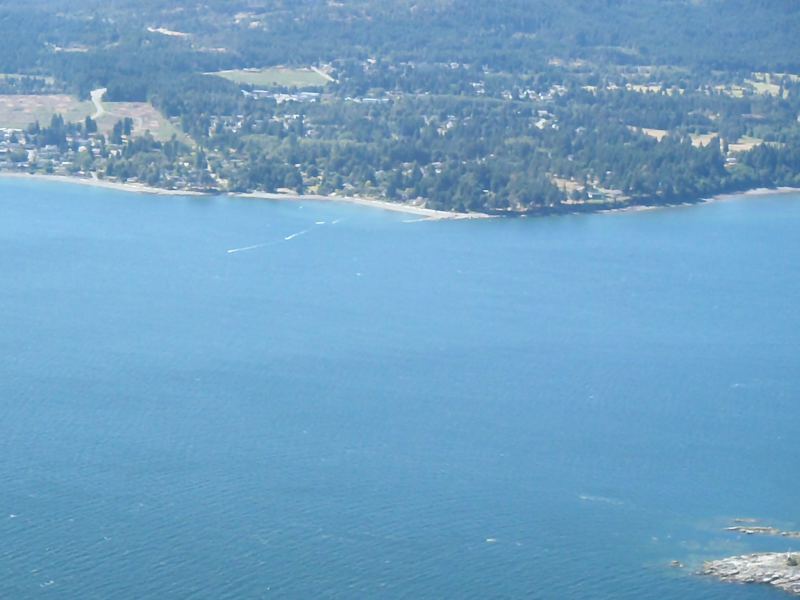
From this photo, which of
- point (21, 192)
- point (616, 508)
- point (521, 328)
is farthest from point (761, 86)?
point (616, 508)

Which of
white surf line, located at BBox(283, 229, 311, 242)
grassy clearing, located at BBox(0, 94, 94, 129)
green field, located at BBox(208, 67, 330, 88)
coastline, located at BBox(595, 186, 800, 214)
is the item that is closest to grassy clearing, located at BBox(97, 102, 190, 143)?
grassy clearing, located at BBox(0, 94, 94, 129)

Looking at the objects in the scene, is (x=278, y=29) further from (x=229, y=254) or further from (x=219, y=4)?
(x=229, y=254)

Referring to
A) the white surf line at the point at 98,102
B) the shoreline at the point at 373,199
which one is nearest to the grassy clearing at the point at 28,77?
the white surf line at the point at 98,102

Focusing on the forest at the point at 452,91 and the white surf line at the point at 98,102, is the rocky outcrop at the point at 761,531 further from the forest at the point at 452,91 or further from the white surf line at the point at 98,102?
the white surf line at the point at 98,102

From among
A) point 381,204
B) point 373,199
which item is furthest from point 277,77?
point 381,204

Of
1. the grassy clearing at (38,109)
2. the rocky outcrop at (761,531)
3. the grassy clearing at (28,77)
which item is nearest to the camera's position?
the rocky outcrop at (761,531)

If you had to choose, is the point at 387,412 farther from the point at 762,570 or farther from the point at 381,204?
the point at 381,204

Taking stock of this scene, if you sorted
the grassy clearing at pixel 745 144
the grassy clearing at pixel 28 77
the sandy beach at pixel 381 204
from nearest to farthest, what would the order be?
1. the sandy beach at pixel 381 204
2. the grassy clearing at pixel 745 144
3. the grassy clearing at pixel 28 77
